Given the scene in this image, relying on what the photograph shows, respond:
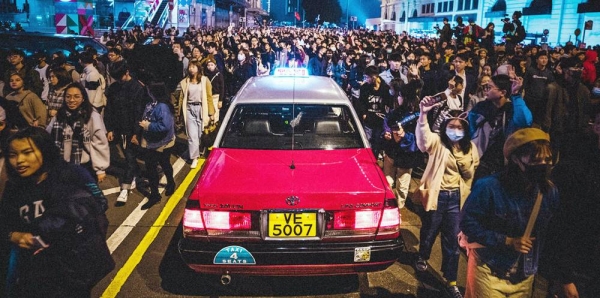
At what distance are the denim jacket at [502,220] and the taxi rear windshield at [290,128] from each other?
5.83 feet

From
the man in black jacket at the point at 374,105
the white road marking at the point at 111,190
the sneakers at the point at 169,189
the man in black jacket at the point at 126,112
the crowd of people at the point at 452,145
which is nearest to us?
the crowd of people at the point at 452,145

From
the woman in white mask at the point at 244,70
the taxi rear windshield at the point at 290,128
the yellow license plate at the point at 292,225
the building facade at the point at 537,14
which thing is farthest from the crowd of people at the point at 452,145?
the building facade at the point at 537,14

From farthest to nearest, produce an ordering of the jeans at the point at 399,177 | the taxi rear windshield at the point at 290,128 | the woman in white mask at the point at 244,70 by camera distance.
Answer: the woman in white mask at the point at 244,70
the jeans at the point at 399,177
the taxi rear windshield at the point at 290,128

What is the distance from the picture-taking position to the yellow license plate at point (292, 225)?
3209 mm

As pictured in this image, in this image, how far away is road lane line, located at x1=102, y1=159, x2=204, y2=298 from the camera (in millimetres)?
3885

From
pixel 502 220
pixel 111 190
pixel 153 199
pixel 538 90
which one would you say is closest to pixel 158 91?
A: pixel 153 199

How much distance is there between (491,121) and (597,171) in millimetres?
2398

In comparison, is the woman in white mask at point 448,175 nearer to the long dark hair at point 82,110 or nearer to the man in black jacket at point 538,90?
the long dark hair at point 82,110

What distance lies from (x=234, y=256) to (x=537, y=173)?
6.65 feet

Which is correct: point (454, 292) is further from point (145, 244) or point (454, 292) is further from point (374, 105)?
point (374, 105)

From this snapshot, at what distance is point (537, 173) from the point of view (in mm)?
2344

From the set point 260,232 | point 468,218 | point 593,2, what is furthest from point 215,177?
point 593,2

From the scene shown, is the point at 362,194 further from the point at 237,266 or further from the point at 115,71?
the point at 115,71

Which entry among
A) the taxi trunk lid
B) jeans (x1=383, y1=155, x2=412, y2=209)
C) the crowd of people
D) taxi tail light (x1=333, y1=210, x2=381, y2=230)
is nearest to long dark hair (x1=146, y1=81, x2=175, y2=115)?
the crowd of people
